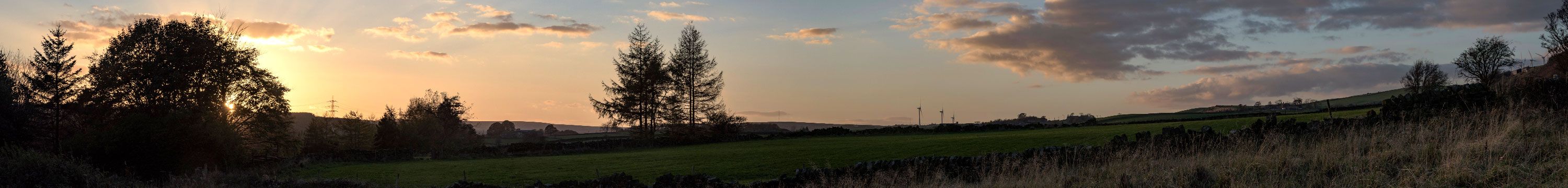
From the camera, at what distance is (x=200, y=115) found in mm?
32969

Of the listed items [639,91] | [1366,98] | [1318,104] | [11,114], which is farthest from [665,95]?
[1366,98]

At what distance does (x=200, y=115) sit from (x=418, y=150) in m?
20.0

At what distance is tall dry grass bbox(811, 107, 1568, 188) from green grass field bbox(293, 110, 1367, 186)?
6.79 m

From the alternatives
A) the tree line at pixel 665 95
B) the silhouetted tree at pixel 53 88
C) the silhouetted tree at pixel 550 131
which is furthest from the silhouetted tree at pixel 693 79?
the silhouetted tree at pixel 550 131

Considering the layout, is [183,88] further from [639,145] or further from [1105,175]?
[1105,175]

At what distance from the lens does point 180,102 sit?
1404 inches

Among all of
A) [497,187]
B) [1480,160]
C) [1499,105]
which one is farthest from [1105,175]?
[497,187]

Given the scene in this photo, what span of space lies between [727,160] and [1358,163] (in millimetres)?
21767

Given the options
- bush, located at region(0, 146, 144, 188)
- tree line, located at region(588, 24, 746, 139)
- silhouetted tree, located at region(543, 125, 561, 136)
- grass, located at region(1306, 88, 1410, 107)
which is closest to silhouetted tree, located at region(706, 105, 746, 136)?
tree line, located at region(588, 24, 746, 139)

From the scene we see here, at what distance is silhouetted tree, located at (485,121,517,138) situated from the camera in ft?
394

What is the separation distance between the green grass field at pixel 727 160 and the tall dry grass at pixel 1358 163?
267 inches

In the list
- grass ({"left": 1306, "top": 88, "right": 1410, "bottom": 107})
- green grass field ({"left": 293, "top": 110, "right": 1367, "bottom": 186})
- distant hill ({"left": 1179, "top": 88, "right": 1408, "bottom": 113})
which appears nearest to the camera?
green grass field ({"left": 293, "top": 110, "right": 1367, "bottom": 186})

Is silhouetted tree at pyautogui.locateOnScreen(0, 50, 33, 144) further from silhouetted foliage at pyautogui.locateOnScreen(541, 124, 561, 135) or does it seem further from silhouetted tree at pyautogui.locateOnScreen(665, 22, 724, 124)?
silhouetted foliage at pyautogui.locateOnScreen(541, 124, 561, 135)

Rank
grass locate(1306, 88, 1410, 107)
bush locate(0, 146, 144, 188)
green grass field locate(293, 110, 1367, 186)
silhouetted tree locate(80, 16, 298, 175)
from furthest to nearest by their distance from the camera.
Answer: grass locate(1306, 88, 1410, 107) < silhouetted tree locate(80, 16, 298, 175) < green grass field locate(293, 110, 1367, 186) < bush locate(0, 146, 144, 188)
